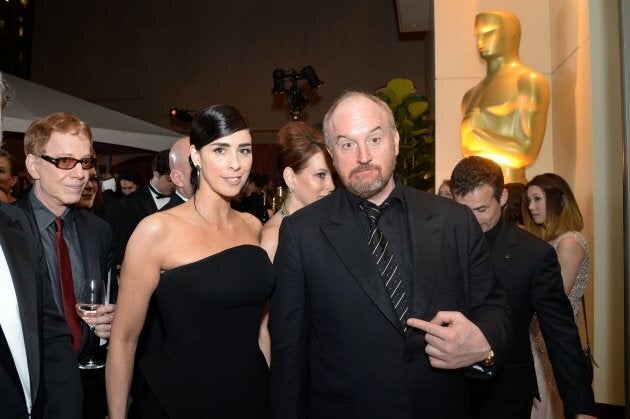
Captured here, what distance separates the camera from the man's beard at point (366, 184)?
1.73 m

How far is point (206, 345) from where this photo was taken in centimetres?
187

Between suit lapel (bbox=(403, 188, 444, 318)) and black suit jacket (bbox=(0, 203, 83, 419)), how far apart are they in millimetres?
1057

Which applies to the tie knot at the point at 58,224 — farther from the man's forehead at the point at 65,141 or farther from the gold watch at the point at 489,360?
the gold watch at the point at 489,360

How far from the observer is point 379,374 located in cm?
159

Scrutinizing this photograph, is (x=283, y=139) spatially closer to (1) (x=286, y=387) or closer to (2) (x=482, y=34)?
(1) (x=286, y=387)

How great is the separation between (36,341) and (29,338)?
20 millimetres

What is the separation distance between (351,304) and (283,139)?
1.20 m

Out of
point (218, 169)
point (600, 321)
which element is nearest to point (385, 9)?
point (600, 321)

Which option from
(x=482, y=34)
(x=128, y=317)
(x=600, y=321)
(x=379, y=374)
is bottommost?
(x=600, y=321)

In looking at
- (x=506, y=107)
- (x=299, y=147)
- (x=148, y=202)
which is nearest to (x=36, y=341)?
(x=299, y=147)

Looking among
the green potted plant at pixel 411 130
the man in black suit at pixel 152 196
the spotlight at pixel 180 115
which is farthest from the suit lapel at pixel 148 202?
the spotlight at pixel 180 115

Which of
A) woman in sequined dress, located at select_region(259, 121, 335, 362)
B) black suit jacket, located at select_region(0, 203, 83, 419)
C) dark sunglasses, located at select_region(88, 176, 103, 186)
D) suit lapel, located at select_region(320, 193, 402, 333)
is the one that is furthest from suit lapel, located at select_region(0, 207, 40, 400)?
dark sunglasses, located at select_region(88, 176, 103, 186)

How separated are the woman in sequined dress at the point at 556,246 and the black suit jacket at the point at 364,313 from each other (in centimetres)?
155

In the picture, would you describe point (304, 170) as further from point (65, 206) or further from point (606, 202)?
point (606, 202)
